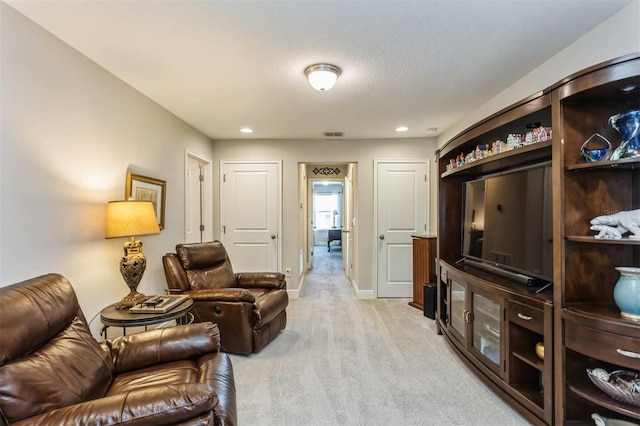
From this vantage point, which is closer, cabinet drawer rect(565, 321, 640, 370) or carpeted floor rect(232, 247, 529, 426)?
cabinet drawer rect(565, 321, 640, 370)

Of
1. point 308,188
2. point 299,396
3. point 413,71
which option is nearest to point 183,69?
point 413,71

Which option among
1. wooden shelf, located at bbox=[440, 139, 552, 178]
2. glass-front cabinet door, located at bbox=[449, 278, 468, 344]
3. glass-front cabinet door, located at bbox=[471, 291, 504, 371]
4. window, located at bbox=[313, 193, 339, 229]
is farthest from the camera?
window, located at bbox=[313, 193, 339, 229]

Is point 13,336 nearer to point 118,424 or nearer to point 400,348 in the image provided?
point 118,424

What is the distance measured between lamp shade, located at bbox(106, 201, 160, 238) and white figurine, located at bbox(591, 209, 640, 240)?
275 cm

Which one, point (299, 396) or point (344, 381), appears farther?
point (344, 381)

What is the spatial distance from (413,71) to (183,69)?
1746mm

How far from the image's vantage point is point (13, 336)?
1254mm

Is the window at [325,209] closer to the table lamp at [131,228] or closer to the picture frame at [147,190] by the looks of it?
the picture frame at [147,190]

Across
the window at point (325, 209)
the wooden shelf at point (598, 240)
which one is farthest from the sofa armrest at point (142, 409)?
the window at point (325, 209)

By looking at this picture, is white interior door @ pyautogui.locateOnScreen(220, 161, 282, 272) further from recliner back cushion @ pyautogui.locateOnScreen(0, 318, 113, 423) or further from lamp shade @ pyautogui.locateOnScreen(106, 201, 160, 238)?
recliner back cushion @ pyautogui.locateOnScreen(0, 318, 113, 423)

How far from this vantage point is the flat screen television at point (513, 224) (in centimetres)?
199

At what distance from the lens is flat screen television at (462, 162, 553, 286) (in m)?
1.99

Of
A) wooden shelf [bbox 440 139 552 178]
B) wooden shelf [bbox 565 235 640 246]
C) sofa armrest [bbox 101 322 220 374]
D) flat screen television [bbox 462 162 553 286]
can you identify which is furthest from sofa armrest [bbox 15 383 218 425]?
wooden shelf [bbox 440 139 552 178]

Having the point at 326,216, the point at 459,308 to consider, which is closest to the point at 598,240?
the point at 459,308
